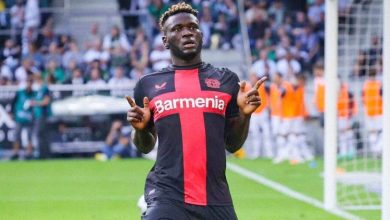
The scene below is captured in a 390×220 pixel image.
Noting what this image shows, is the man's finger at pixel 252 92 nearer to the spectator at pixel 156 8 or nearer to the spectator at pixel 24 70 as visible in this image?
the spectator at pixel 24 70

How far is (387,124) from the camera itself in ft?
37.3

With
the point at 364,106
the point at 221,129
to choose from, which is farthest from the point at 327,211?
the point at 364,106

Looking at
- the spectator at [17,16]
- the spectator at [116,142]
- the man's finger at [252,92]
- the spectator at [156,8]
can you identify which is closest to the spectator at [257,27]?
the spectator at [156,8]

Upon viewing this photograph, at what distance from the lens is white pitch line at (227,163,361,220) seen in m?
13.7

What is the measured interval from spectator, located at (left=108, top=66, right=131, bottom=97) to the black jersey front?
17.8 meters

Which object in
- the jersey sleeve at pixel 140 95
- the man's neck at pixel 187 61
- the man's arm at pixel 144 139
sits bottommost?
the man's arm at pixel 144 139

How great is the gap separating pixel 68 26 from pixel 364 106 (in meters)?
11.4

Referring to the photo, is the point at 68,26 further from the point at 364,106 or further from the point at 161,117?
the point at 161,117

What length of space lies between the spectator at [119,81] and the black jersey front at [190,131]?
58.5ft

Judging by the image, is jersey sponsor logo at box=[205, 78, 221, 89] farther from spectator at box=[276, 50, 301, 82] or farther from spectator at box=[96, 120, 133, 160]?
spectator at box=[276, 50, 301, 82]

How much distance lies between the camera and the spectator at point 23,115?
79.0 ft

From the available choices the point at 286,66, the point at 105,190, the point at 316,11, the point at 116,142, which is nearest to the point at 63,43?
the point at 116,142

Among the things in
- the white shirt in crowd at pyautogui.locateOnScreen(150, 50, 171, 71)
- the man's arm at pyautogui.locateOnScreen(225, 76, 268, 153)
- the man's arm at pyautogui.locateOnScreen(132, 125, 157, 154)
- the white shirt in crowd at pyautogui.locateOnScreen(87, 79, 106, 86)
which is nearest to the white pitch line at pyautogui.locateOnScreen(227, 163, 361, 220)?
the white shirt in crowd at pyautogui.locateOnScreen(87, 79, 106, 86)

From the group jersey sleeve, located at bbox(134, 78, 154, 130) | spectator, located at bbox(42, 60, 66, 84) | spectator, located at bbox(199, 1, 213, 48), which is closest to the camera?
jersey sleeve, located at bbox(134, 78, 154, 130)
